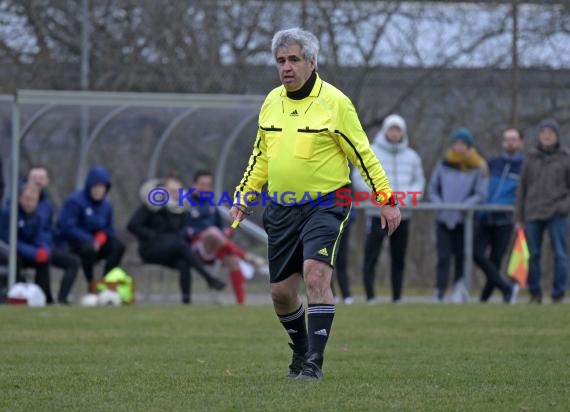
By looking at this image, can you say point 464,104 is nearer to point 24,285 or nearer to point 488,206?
point 488,206

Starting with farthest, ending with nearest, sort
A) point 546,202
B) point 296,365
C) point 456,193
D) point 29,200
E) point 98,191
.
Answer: point 456,193 < point 98,191 < point 29,200 < point 546,202 < point 296,365

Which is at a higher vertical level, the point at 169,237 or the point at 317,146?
the point at 317,146

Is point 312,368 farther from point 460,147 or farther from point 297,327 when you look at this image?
point 460,147

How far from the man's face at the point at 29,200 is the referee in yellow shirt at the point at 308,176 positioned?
24.5ft

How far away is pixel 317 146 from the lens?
23.2 ft

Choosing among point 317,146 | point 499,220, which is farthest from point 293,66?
point 499,220

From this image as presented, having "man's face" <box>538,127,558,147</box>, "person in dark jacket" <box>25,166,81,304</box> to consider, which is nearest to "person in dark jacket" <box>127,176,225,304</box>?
"person in dark jacket" <box>25,166,81,304</box>

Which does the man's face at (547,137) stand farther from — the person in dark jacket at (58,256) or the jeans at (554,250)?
the person in dark jacket at (58,256)

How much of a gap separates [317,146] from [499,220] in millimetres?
8212

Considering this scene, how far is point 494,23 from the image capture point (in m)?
16.4

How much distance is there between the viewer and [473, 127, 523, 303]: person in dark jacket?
1459 cm

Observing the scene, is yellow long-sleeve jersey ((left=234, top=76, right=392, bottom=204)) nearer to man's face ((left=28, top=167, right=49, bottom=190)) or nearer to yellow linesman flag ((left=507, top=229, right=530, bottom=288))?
yellow linesman flag ((left=507, top=229, right=530, bottom=288))

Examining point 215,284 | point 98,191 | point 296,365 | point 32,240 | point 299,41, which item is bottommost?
point 215,284

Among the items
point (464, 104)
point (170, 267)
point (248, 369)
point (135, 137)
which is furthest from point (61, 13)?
point (248, 369)
